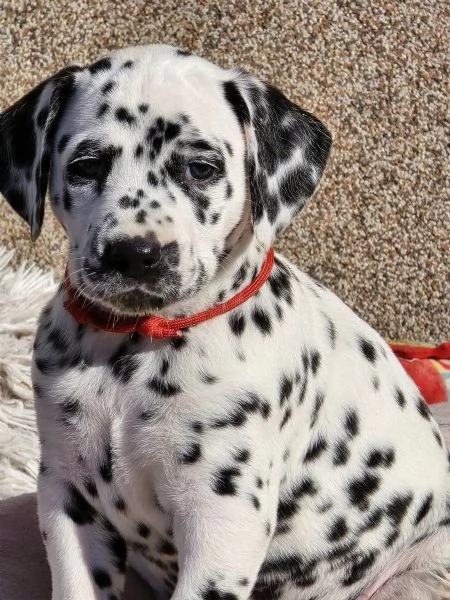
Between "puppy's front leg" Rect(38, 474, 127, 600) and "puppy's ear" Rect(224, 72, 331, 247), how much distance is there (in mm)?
713

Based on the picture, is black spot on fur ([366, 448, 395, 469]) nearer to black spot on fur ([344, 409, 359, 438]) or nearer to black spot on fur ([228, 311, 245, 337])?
black spot on fur ([344, 409, 359, 438])

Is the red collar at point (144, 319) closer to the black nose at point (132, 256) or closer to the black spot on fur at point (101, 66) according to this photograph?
the black nose at point (132, 256)

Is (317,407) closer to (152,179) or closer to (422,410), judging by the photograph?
(422,410)

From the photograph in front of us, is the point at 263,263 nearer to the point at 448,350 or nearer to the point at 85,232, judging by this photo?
the point at 85,232

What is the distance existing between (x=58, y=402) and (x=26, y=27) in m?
2.28

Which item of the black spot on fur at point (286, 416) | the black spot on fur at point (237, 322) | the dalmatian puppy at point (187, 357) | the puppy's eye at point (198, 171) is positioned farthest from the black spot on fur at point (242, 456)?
the puppy's eye at point (198, 171)

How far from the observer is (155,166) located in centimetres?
226

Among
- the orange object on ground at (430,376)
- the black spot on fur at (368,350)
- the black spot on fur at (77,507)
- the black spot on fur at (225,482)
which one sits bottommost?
the orange object on ground at (430,376)

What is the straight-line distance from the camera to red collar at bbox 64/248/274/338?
2.38 metres

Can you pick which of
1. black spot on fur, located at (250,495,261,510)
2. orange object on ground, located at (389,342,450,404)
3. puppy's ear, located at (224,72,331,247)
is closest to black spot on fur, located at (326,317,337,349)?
puppy's ear, located at (224,72,331,247)

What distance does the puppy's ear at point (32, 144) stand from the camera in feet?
7.91

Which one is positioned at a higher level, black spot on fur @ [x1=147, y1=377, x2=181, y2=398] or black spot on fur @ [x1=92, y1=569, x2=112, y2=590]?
black spot on fur @ [x1=147, y1=377, x2=181, y2=398]

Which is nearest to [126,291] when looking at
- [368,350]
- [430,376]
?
[368,350]

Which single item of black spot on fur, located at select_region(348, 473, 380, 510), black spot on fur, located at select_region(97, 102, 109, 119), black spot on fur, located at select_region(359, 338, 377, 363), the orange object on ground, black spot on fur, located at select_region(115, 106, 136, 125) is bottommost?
the orange object on ground
